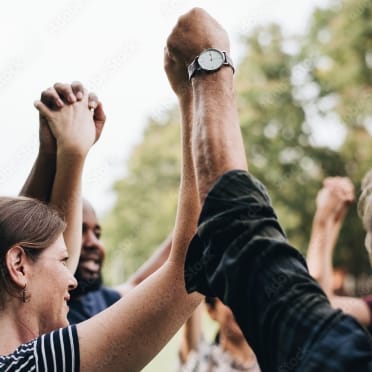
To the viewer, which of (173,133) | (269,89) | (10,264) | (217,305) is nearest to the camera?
(10,264)

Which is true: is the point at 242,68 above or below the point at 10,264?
above

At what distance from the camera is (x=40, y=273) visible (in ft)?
5.61

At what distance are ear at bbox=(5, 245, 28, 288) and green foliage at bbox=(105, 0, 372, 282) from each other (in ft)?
50.1

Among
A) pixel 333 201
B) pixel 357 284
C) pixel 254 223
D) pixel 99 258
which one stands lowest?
pixel 357 284

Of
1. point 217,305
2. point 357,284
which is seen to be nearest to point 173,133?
point 357,284

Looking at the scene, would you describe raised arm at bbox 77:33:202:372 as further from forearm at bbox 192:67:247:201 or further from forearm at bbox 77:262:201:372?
forearm at bbox 192:67:247:201

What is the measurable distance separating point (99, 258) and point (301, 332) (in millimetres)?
2494

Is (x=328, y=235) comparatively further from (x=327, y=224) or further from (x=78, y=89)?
(x=78, y=89)

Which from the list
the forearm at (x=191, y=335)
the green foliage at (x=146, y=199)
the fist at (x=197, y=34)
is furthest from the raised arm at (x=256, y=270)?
the green foliage at (x=146, y=199)

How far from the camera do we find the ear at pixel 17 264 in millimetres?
1677

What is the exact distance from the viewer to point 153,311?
1633mm

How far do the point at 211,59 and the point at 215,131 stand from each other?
7.3 inches

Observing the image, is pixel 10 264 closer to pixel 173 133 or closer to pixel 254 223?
pixel 254 223

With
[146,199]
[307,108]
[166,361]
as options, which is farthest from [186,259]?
[146,199]
